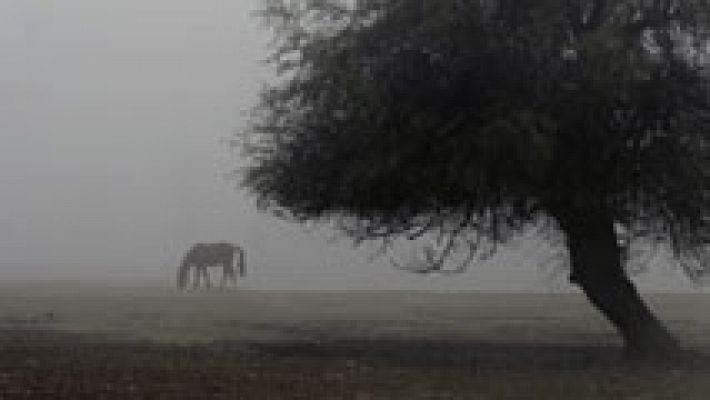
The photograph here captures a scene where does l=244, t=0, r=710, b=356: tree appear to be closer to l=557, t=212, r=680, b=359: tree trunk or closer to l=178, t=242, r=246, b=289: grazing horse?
l=557, t=212, r=680, b=359: tree trunk

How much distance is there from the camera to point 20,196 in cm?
17225

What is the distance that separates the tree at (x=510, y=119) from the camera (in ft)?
97.0

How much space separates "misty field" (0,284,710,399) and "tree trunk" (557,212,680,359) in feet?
2.74

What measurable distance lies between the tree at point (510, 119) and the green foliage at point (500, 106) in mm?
38

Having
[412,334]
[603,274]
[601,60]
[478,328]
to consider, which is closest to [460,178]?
[601,60]

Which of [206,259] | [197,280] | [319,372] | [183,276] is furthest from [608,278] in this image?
[206,259]

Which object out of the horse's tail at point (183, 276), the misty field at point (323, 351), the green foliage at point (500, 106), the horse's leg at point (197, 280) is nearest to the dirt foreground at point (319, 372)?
the misty field at point (323, 351)

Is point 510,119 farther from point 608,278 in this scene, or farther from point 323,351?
point 323,351

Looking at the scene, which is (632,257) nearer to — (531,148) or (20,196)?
(531,148)

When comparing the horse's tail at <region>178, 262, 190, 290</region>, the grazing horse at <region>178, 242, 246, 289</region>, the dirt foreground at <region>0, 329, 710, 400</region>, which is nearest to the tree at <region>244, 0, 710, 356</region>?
the dirt foreground at <region>0, 329, 710, 400</region>

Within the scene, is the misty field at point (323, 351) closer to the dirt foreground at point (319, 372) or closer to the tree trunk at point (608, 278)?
the dirt foreground at point (319, 372)

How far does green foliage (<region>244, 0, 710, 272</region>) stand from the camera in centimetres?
2950

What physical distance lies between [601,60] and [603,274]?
6.70m

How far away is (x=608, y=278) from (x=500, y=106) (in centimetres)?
616
